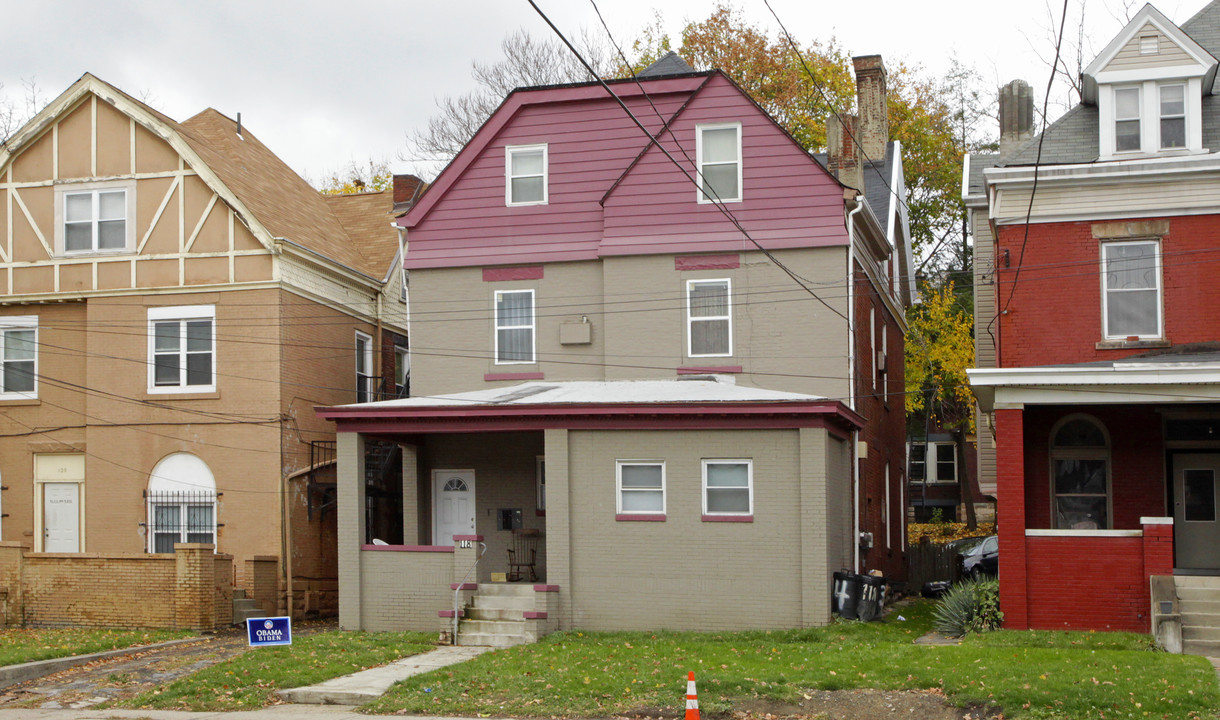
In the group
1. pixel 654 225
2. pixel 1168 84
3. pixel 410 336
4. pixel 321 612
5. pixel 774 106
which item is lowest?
pixel 321 612

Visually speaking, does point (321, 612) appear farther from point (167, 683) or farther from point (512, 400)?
point (167, 683)

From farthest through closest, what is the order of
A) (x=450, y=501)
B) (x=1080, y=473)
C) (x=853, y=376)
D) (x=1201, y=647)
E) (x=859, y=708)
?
(x=450, y=501)
(x=853, y=376)
(x=1080, y=473)
(x=1201, y=647)
(x=859, y=708)

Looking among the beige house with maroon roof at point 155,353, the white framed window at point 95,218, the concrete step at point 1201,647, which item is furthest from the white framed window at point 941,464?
the concrete step at point 1201,647

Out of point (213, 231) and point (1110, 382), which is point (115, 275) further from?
point (1110, 382)

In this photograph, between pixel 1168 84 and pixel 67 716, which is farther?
pixel 1168 84

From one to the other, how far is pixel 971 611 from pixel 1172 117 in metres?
8.67

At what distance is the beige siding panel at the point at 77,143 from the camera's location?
85.6 ft

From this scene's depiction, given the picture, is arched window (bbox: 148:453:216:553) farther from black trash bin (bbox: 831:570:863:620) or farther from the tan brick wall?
black trash bin (bbox: 831:570:863:620)

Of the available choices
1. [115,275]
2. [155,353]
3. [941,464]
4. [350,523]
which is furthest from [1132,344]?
[941,464]

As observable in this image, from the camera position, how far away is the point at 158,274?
2555 centimetres

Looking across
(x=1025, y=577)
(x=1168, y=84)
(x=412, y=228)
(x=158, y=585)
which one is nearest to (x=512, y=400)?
(x=412, y=228)

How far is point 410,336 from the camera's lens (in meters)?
24.8

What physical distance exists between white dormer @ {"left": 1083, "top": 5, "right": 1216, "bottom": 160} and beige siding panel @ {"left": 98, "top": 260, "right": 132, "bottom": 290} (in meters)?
18.5

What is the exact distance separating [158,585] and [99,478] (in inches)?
169
